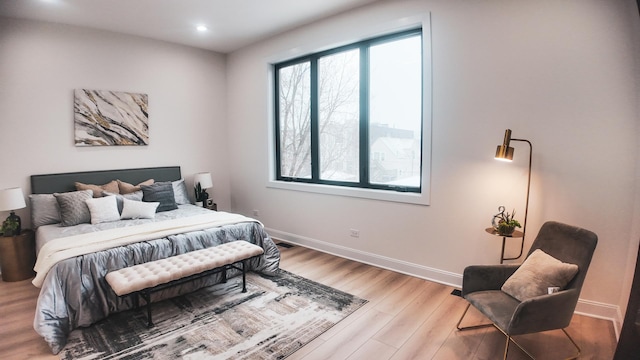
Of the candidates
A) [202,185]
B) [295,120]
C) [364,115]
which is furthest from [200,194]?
[364,115]

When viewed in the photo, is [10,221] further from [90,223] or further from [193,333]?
[193,333]

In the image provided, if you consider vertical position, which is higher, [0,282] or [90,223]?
[90,223]

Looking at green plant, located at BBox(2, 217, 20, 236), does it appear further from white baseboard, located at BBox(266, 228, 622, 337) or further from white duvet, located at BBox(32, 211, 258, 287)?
white baseboard, located at BBox(266, 228, 622, 337)

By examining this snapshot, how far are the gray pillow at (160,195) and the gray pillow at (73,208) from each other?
0.64 m

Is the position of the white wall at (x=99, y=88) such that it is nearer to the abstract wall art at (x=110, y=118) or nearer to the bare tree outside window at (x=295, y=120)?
the abstract wall art at (x=110, y=118)

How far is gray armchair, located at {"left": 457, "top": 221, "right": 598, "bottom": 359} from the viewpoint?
2.01m

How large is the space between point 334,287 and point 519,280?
163 cm

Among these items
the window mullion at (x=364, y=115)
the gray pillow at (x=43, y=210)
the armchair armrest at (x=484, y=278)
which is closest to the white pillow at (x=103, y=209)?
the gray pillow at (x=43, y=210)

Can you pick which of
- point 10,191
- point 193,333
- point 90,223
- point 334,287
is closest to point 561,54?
point 334,287

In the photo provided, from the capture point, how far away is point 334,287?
3.35m

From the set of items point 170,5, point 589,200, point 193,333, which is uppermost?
point 170,5

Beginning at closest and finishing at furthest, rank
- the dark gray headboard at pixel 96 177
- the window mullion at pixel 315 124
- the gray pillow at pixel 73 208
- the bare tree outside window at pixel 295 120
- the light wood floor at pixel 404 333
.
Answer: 1. the light wood floor at pixel 404 333
2. the gray pillow at pixel 73 208
3. the dark gray headboard at pixel 96 177
4. the window mullion at pixel 315 124
5. the bare tree outside window at pixel 295 120

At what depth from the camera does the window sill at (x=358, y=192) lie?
3.50 metres

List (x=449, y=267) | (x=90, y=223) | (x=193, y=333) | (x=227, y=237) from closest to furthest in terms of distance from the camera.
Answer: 1. (x=193, y=333)
2. (x=449, y=267)
3. (x=227, y=237)
4. (x=90, y=223)
